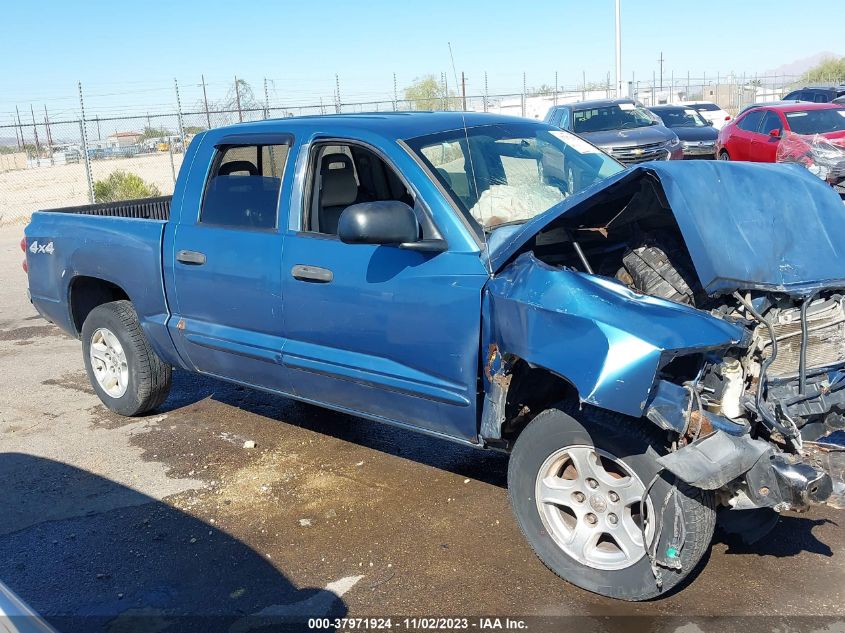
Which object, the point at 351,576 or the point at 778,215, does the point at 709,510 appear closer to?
the point at 778,215

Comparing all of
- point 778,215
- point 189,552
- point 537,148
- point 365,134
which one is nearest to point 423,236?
A: point 365,134

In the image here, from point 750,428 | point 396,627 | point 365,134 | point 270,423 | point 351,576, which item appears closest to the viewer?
point 750,428

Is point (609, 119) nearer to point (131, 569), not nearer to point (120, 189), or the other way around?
point (120, 189)

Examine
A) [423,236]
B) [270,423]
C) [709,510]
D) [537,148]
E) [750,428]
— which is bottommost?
[270,423]

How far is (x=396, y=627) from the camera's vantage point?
344cm

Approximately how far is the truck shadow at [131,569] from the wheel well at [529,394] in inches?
43.0

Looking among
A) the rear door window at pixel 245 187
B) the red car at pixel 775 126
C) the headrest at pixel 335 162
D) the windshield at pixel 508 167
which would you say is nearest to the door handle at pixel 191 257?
the rear door window at pixel 245 187

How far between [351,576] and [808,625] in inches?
73.9

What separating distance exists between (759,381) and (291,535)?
233cm

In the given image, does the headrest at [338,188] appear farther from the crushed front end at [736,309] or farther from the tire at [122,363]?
the tire at [122,363]

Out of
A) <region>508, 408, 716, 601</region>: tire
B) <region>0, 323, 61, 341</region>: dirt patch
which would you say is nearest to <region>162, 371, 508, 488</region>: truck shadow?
<region>508, 408, 716, 601</region>: tire

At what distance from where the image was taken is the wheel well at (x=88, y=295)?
6.05m

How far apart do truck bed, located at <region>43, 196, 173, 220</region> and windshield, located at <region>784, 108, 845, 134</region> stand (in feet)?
Result: 39.7

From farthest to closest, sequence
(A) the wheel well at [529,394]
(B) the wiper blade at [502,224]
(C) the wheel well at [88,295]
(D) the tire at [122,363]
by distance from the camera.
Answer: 1. (C) the wheel well at [88,295]
2. (D) the tire at [122,363]
3. (B) the wiper blade at [502,224]
4. (A) the wheel well at [529,394]
